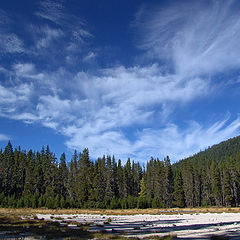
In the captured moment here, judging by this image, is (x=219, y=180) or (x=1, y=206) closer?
(x=1, y=206)

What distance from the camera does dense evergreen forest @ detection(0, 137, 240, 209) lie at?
6582 centimetres

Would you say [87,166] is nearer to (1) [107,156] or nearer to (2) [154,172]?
(1) [107,156]

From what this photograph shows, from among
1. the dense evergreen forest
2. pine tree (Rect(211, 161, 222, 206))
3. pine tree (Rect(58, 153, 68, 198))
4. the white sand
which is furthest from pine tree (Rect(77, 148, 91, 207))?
the white sand

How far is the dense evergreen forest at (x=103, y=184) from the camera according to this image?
Result: 216ft

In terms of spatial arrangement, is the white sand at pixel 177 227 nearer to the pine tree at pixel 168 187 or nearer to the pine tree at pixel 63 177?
the pine tree at pixel 168 187

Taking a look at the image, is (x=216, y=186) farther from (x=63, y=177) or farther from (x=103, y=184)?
(x=63, y=177)

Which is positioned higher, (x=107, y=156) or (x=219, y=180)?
(x=107, y=156)

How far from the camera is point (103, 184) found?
3024 inches

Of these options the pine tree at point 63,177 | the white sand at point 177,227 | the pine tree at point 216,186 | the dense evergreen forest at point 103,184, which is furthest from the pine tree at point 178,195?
the white sand at point 177,227

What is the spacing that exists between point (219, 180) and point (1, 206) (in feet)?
225

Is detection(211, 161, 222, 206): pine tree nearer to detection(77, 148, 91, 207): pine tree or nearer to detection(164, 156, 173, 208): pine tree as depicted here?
detection(164, 156, 173, 208): pine tree

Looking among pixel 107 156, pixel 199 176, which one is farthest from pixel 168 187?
pixel 107 156

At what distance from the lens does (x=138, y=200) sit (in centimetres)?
6306

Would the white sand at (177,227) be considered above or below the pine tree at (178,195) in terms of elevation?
below
